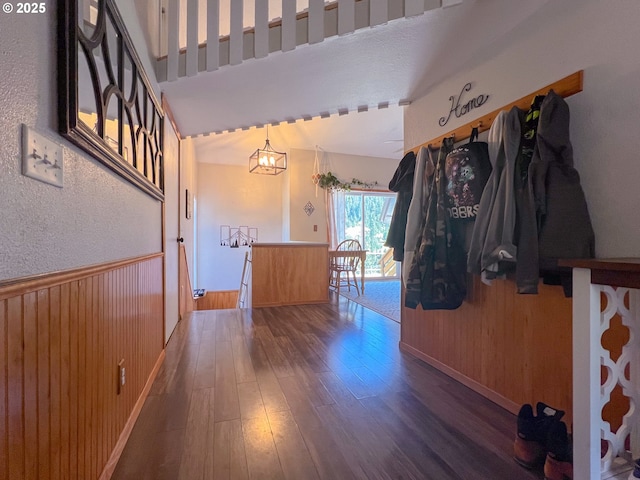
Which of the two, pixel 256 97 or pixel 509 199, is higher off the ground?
pixel 256 97

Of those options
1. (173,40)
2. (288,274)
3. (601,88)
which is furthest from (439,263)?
(288,274)

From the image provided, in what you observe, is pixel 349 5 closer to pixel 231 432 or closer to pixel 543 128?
pixel 543 128

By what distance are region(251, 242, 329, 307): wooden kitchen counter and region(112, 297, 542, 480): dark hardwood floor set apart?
137 centimetres

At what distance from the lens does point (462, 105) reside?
1755 mm

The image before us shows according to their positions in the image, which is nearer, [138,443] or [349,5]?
[138,443]

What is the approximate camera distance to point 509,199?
1.23 m

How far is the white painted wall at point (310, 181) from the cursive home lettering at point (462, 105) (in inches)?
150

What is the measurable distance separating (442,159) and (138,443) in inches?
81.7

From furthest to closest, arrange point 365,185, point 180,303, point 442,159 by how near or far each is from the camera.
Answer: point 365,185
point 180,303
point 442,159

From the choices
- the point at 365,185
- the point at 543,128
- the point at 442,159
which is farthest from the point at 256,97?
the point at 365,185

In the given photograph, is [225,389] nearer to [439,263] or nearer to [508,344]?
[439,263]

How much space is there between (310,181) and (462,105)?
13.1ft

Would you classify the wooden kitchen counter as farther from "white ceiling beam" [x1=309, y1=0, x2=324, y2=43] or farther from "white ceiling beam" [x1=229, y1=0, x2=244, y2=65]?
"white ceiling beam" [x1=309, y1=0, x2=324, y2=43]

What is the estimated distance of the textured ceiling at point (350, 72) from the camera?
1.44 metres
